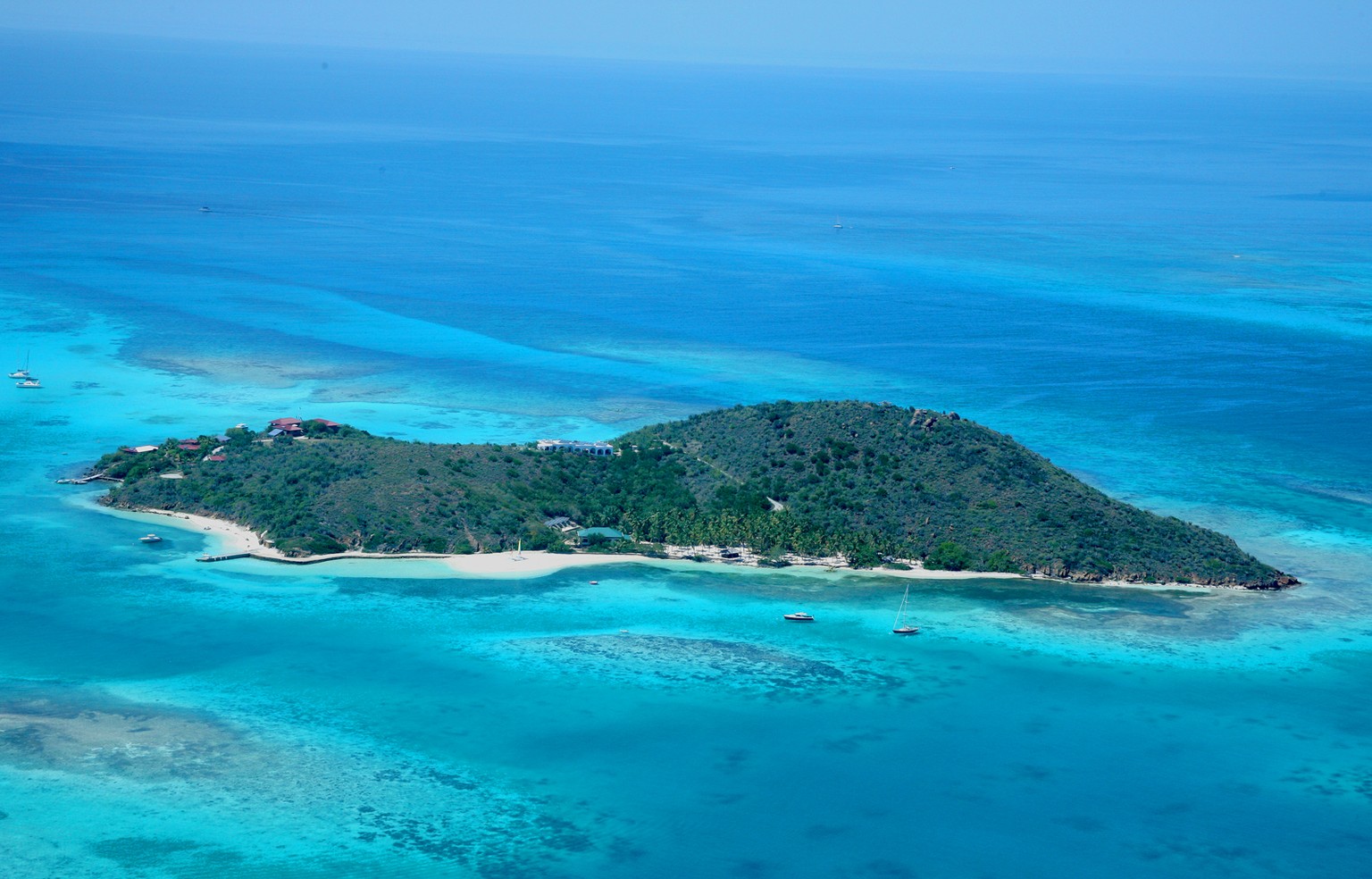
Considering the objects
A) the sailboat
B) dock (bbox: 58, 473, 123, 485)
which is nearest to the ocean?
the sailboat

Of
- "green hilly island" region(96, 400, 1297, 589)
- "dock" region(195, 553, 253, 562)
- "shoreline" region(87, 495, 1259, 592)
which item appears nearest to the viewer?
"dock" region(195, 553, 253, 562)

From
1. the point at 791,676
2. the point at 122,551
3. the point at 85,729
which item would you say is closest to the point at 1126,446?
the point at 791,676

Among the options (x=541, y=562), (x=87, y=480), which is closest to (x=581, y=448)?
(x=541, y=562)

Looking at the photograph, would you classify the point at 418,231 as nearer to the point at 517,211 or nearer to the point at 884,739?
the point at 517,211

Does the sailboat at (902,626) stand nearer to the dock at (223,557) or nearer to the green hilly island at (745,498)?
the green hilly island at (745,498)

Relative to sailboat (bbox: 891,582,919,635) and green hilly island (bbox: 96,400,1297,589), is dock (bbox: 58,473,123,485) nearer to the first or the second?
green hilly island (bbox: 96,400,1297,589)

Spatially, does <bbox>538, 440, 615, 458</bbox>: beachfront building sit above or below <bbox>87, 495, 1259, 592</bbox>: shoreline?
above

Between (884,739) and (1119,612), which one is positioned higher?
(1119,612)
